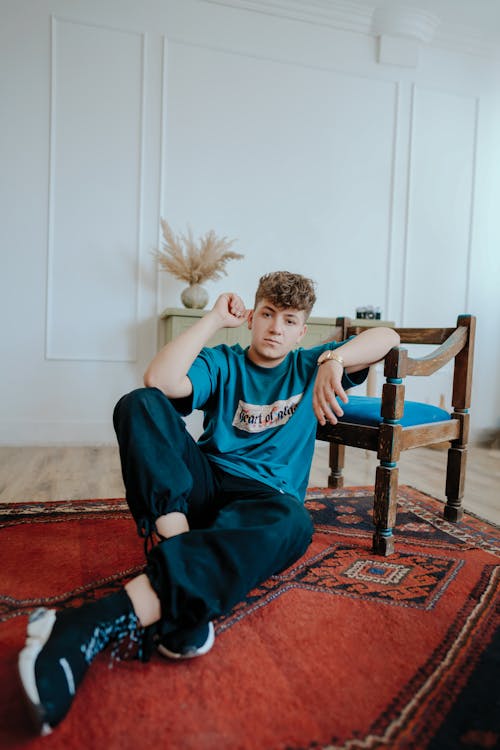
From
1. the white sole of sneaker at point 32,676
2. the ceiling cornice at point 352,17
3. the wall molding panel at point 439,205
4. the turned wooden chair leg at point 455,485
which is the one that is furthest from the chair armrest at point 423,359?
the ceiling cornice at point 352,17

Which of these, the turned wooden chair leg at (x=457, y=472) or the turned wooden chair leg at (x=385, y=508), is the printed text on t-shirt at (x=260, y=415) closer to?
the turned wooden chair leg at (x=385, y=508)

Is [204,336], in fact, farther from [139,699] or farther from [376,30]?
[376,30]

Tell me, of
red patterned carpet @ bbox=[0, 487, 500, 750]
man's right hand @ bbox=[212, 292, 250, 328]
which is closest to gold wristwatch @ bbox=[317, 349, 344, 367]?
man's right hand @ bbox=[212, 292, 250, 328]

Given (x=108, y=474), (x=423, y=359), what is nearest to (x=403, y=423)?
(x=423, y=359)

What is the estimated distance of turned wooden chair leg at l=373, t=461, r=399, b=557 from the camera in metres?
1.61

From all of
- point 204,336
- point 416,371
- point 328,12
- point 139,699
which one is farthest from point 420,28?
point 139,699

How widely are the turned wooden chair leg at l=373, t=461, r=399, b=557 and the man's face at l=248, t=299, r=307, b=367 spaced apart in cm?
49

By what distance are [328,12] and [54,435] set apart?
322cm

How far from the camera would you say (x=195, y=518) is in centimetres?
132

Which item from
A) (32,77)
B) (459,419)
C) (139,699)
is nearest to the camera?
(139,699)

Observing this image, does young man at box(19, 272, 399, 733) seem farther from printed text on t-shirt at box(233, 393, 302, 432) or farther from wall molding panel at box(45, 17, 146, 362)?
wall molding panel at box(45, 17, 146, 362)

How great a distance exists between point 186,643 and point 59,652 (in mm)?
252

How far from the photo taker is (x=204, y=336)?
1323 millimetres

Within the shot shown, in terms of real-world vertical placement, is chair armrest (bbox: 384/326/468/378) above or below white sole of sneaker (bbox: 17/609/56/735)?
above
